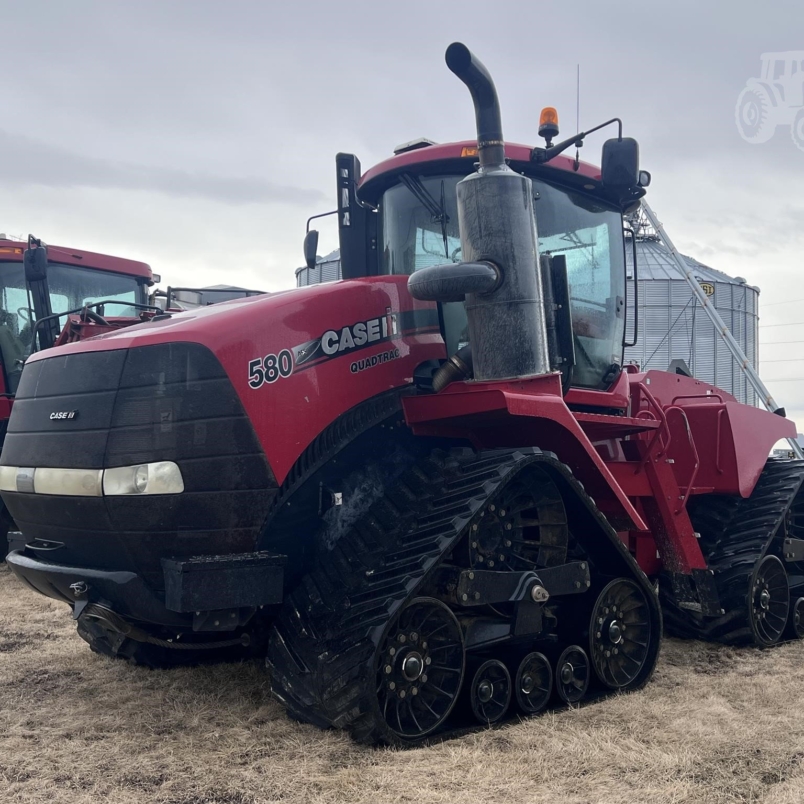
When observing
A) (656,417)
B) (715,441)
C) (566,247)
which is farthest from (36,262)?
(715,441)

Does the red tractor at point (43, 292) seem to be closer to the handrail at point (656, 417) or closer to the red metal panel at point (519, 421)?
the handrail at point (656, 417)

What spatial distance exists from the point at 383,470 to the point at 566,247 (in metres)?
1.71

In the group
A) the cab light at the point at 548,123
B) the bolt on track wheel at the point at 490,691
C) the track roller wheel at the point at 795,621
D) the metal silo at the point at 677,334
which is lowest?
the track roller wheel at the point at 795,621

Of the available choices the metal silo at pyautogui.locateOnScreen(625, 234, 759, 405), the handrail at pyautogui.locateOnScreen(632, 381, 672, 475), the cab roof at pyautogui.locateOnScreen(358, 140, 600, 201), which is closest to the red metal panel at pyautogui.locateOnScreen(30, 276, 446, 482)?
the cab roof at pyautogui.locateOnScreen(358, 140, 600, 201)

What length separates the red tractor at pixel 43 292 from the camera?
8844mm

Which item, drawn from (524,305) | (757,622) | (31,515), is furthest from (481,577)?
(757,622)

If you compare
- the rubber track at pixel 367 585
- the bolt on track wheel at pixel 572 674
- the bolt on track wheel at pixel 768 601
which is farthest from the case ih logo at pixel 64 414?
the bolt on track wheel at pixel 768 601

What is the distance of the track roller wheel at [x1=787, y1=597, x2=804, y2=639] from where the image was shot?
630cm

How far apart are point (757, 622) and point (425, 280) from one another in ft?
11.5

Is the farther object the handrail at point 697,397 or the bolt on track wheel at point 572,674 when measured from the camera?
the handrail at point 697,397

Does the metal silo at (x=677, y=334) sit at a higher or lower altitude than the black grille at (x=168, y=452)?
higher

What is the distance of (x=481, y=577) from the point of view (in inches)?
154

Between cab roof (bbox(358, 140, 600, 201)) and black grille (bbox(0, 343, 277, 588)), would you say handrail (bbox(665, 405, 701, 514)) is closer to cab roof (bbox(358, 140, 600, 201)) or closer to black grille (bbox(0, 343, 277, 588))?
cab roof (bbox(358, 140, 600, 201))

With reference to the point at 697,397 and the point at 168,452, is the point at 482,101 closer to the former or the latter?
the point at 168,452
